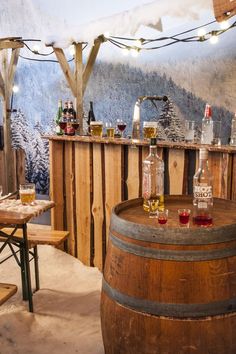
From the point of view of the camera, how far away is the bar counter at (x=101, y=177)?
9.01 feet

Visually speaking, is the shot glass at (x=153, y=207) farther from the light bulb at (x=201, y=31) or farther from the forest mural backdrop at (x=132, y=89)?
the light bulb at (x=201, y=31)

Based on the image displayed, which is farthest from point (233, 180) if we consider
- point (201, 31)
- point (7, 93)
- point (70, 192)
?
point (7, 93)

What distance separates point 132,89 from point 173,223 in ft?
17.4

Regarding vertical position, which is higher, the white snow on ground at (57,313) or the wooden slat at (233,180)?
the wooden slat at (233,180)

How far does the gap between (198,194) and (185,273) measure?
1.45ft

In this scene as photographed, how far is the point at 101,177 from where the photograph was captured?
3.57 meters

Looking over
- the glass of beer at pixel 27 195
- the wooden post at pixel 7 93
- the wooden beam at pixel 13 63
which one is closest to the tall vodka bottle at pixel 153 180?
the glass of beer at pixel 27 195

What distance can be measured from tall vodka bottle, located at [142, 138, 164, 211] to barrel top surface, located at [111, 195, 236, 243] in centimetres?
5

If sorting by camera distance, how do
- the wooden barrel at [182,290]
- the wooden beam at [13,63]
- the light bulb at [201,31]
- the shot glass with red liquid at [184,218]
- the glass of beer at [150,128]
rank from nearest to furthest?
the wooden barrel at [182,290]
the shot glass with red liquid at [184,218]
the glass of beer at [150,128]
the light bulb at [201,31]
the wooden beam at [13,63]

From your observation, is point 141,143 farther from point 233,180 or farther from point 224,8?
point 224,8

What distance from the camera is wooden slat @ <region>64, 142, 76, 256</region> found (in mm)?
3842

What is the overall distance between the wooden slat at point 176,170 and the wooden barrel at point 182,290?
131cm

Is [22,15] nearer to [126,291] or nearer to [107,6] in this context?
[107,6]

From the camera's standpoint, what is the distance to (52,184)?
3.99m
